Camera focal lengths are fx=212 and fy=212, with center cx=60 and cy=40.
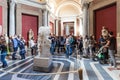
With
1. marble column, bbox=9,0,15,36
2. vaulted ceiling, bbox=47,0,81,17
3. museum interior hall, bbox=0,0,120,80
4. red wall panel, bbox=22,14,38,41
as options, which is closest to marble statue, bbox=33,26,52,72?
museum interior hall, bbox=0,0,120,80

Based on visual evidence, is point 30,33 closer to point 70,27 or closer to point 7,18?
point 7,18

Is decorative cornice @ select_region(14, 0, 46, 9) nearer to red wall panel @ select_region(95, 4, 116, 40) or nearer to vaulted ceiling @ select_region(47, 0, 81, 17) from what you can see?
red wall panel @ select_region(95, 4, 116, 40)

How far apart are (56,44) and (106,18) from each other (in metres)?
5.01

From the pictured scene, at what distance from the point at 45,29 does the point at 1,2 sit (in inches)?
282

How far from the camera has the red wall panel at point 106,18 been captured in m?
13.1

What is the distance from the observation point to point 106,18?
14.1 meters

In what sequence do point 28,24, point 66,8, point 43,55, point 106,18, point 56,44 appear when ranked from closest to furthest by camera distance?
point 43,55, point 106,18, point 56,44, point 28,24, point 66,8

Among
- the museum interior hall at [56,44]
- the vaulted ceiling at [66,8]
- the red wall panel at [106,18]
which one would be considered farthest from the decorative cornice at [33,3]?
the vaulted ceiling at [66,8]

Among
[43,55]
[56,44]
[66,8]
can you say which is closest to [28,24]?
[56,44]

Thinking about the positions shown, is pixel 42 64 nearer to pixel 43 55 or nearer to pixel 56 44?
pixel 43 55

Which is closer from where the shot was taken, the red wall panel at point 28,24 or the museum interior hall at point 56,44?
the museum interior hall at point 56,44

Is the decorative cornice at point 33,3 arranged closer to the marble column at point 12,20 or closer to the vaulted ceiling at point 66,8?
the marble column at point 12,20

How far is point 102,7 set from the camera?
1441 cm

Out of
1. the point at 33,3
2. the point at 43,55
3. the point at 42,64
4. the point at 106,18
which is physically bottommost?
the point at 42,64
